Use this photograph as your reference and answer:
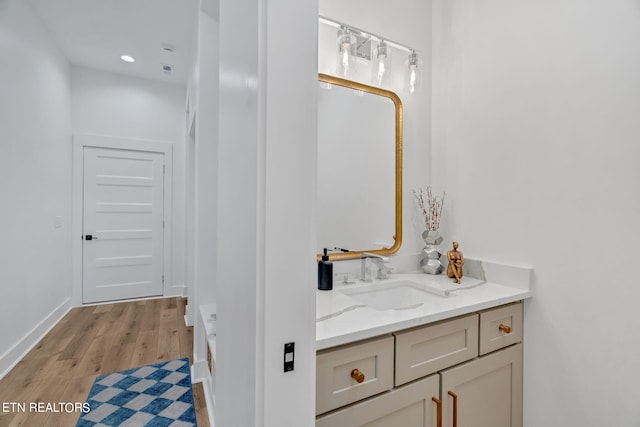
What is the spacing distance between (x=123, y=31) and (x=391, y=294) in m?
3.39

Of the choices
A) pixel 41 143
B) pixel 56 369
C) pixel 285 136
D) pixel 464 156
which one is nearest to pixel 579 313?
pixel 464 156

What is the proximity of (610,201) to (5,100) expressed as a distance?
3.71m

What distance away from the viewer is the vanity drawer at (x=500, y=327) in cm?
129

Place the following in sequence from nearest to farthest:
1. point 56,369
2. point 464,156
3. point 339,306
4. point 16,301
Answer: point 339,306
point 464,156
point 56,369
point 16,301

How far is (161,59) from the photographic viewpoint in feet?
11.5

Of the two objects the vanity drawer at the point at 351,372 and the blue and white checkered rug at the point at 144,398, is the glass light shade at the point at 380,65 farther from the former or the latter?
the blue and white checkered rug at the point at 144,398

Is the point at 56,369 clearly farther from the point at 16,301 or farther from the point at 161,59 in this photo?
the point at 161,59

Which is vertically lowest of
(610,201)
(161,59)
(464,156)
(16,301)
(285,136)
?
(16,301)

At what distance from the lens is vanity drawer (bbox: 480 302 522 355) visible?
1.29m

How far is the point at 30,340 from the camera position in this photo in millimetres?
2633

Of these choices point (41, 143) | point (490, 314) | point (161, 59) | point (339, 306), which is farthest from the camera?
point (161, 59)

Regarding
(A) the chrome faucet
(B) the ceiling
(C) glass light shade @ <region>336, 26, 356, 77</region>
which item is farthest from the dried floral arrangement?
(B) the ceiling

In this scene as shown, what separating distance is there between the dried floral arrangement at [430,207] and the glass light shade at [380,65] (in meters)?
0.69

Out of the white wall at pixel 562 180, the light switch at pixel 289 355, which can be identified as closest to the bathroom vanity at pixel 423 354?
the white wall at pixel 562 180
